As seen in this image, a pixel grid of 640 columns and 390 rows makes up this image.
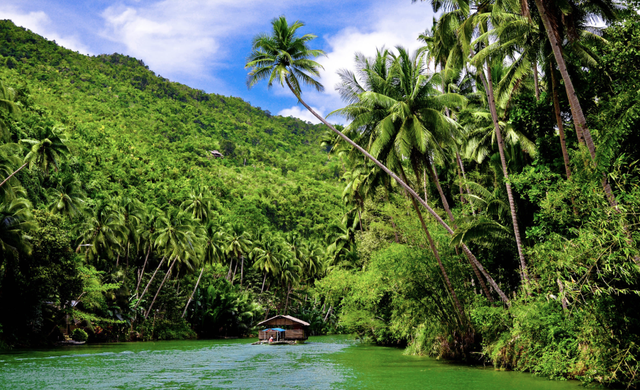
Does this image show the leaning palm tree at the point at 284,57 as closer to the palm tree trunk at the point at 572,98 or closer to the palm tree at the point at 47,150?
the palm tree trunk at the point at 572,98

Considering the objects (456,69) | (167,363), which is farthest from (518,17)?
(167,363)

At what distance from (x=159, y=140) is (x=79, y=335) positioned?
6312cm

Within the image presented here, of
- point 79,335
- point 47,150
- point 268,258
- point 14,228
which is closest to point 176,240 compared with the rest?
point 79,335

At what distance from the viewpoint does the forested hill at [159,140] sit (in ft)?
233

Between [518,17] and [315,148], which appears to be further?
[315,148]

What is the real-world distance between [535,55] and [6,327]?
3637 centimetres

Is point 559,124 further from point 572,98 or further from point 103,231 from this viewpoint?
point 103,231

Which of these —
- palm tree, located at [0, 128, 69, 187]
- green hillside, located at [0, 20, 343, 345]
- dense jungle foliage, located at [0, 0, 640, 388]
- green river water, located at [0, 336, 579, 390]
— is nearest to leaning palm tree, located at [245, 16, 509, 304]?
dense jungle foliage, located at [0, 0, 640, 388]

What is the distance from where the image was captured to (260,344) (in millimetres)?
48625

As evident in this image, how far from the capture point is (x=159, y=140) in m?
101

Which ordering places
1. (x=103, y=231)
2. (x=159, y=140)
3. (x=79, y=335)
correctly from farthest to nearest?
(x=159, y=140) → (x=103, y=231) → (x=79, y=335)

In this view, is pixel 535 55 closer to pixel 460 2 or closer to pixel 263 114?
pixel 460 2

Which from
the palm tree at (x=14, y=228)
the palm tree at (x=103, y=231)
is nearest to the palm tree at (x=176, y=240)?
the palm tree at (x=103, y=231)

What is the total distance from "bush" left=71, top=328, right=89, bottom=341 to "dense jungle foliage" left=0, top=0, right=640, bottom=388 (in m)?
1.90
